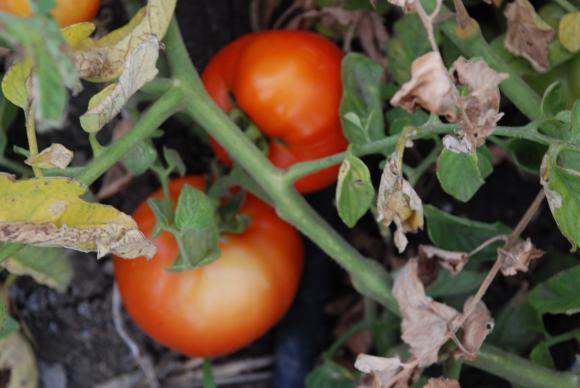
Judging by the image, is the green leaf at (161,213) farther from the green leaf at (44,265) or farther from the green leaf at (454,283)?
the green leaf at (454,283)

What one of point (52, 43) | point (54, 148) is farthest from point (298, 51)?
point (52, 43)

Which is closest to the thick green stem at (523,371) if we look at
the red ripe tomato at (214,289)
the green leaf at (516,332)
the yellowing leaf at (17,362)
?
the green leaf at (516,332)

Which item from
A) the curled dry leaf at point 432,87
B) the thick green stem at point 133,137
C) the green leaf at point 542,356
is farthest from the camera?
the green leaf at point 542,356

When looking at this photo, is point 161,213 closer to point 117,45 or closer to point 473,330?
point 117,45

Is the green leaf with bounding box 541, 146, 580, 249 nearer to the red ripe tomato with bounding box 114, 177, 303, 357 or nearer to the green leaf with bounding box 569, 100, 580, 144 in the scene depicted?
the green leaf with bounding box 569, 100, 580, 144

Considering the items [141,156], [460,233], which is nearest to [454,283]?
[460,233]

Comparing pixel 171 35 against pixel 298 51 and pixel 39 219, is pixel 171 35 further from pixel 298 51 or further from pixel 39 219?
pixel 39 219
